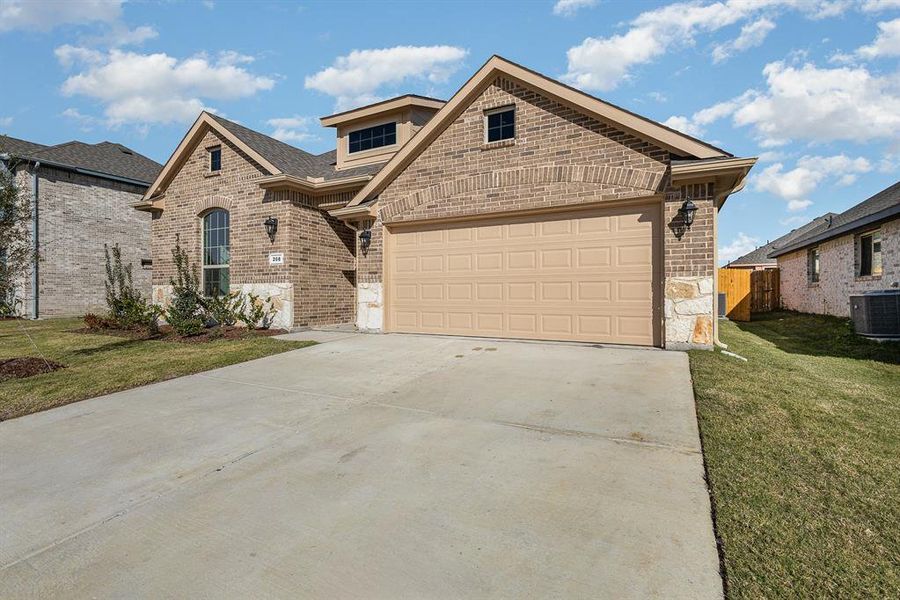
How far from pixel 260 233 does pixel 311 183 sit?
2.00m

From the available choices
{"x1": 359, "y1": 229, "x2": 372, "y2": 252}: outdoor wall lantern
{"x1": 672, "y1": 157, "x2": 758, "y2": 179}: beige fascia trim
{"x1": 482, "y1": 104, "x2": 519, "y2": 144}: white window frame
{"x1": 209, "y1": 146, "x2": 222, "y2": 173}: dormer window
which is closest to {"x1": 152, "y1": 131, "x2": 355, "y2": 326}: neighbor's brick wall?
{"x1": 209, "y1": 146, "x2": 222, "y2": 173}: dormer window

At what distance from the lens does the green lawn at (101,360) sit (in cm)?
559

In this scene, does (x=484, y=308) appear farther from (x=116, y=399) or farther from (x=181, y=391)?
(x=116, y=399)

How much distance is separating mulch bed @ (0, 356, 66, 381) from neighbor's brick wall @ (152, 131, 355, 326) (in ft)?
16.5

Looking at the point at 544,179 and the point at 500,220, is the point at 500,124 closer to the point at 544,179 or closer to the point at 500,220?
the point at 544,179

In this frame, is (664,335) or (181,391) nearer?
(181,391)

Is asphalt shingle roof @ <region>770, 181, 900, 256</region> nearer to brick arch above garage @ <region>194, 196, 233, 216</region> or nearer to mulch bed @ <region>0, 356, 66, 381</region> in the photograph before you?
brick arch above garage @ <region>194, 196, 233, 216</region>

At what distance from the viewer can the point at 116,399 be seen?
535 centimetres

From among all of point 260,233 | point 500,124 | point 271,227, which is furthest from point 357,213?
point 500,124

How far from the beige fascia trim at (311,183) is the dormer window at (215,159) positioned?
2.73 meters

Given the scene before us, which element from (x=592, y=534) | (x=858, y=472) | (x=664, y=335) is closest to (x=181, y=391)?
(x=592, y=534)

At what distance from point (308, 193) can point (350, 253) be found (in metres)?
2.18

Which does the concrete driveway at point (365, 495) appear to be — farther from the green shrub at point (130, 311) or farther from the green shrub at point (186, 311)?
the green shrub at point (130, 311)

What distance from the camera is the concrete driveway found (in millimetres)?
2096
